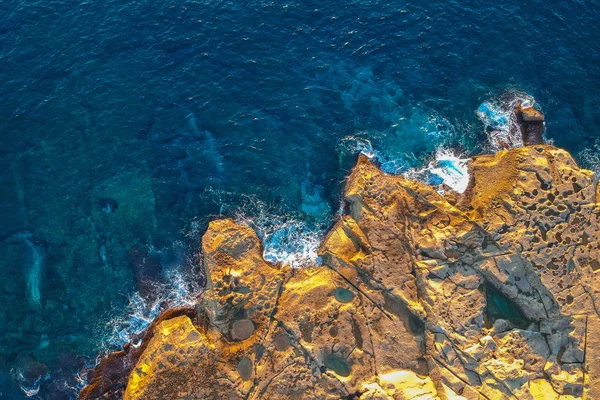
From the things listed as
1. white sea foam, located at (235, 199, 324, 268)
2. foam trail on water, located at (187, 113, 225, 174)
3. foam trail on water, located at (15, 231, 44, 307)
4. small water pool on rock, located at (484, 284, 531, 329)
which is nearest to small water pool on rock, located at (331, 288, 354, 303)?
white sea foam, located at (235, 199, 324, 268)

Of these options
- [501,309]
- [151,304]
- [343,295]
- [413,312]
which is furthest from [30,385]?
[501,309]

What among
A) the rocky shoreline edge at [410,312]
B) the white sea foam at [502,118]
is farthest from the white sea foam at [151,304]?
the white sea foam at [502,118]

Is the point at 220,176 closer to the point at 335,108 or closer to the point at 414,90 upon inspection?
the point at 335,108

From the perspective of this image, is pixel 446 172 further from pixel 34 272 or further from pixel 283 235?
pixel 34 272

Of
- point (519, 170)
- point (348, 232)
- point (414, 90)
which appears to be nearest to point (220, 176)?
point (348, 232)

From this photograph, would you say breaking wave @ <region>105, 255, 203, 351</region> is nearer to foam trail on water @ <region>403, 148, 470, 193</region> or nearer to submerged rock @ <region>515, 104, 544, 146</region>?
foam trail on water @ <region>403, 148, 470, 193</region>

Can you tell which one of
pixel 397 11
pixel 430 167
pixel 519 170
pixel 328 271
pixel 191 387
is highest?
pixel 397 11
